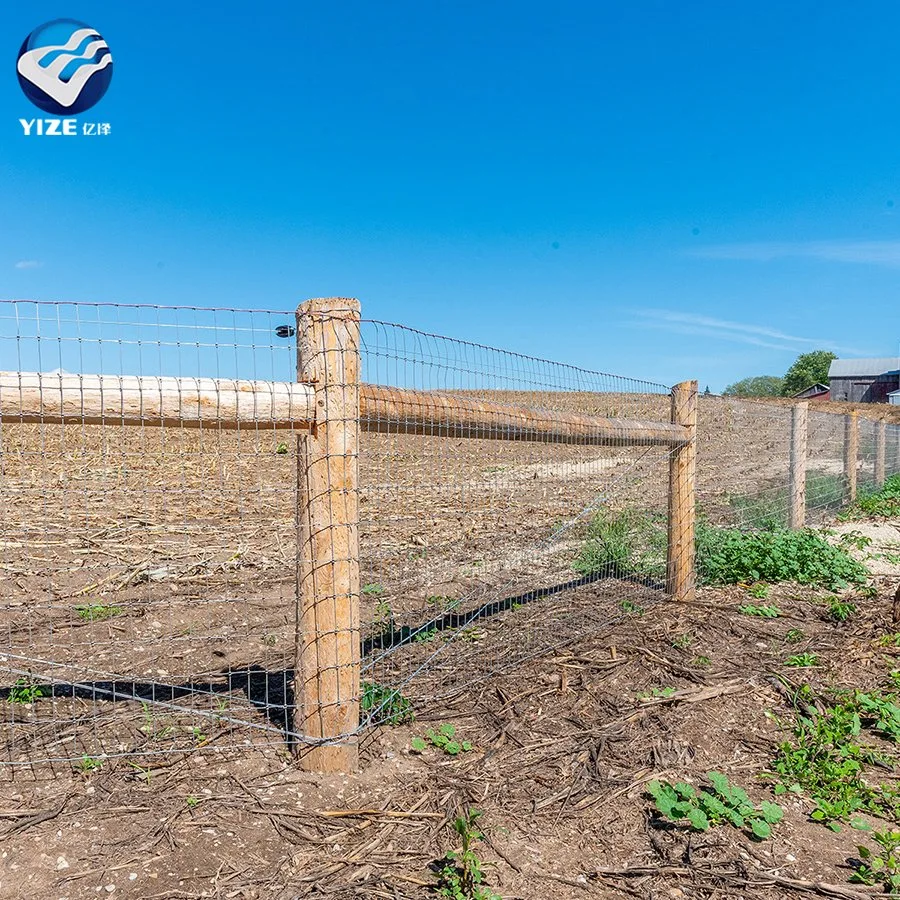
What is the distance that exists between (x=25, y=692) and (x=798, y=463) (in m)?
8.12

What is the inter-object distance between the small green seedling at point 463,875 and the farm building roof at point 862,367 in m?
65.2

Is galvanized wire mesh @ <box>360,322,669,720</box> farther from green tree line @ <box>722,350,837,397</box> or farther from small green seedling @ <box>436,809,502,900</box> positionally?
green tree line @ <box>722,350,837,397</box>

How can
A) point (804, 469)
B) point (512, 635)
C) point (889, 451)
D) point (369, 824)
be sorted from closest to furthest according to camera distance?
point (369, 824) → point (512, 635) → point (804, 469) → point (889, 451)

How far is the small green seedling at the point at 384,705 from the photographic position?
3.36 m

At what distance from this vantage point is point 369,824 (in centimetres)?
265

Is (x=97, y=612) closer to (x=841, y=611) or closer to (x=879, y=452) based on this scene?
(x=841, y=611)

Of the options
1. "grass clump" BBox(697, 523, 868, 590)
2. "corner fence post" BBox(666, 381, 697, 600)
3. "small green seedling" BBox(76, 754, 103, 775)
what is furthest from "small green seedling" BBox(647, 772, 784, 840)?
"grass clump" BBox(697, 523, 868, 590)

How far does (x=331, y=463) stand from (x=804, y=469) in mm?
7428

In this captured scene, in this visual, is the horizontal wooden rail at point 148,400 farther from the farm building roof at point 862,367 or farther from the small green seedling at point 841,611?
the farm building roof at point 862,367

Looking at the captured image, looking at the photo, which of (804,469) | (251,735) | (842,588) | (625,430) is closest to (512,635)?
(625,430)

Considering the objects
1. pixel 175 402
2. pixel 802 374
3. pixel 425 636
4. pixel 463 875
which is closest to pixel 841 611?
pixel 425 636

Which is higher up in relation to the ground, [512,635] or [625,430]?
[625,430]

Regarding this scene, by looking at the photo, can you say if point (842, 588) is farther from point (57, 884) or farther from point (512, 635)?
point (57, 884)

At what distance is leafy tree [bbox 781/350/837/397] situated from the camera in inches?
3233
